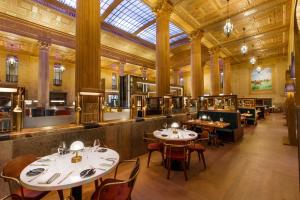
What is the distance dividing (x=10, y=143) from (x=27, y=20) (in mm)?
10060

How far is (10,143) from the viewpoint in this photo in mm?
2318

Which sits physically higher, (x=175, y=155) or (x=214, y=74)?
(x=214, y=74)

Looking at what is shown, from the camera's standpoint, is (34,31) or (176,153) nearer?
(176,153)

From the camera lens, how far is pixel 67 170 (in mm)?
1688

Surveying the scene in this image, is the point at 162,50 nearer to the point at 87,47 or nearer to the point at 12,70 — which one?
the point at 87,47

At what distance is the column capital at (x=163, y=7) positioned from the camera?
297 inches

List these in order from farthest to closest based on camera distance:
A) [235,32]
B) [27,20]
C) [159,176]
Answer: [235,32]
[27,20]
[159,176]

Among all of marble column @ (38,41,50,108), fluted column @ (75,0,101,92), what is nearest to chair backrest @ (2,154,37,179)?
fluted column @ (75,0,101,92)

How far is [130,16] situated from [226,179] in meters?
12.0

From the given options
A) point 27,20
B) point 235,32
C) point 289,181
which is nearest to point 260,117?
point 235,32

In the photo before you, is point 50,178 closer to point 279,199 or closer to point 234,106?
point 279,199

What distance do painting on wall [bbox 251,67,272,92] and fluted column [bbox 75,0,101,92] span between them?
22369 millimetres

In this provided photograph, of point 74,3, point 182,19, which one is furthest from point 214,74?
point 74,3

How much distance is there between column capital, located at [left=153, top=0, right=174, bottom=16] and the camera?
24.7ft
